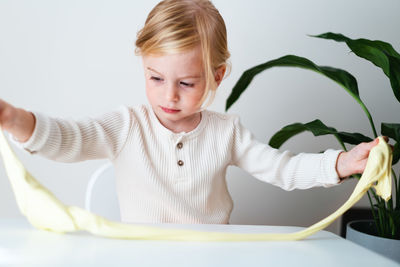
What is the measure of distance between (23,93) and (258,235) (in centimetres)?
84

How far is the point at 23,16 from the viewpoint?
1.13m

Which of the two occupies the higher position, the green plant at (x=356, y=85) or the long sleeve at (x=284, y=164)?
the green plant at (x=356, y=85)

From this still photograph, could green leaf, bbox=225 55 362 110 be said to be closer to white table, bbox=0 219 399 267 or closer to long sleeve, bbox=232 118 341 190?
long sleeve, bbox=232 118 341 190

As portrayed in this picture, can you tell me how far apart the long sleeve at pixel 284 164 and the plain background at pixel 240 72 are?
34cm

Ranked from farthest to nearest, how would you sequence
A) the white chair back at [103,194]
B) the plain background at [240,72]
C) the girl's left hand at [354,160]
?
the plain background at [240,72]
the white chair back at [103,194]
the girl's left hand at [354,160]

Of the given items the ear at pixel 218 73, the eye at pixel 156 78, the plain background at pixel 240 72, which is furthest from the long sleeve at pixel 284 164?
the plain background at pixel 240 72

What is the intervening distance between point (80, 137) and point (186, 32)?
25cm

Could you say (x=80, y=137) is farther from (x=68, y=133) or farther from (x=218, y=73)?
(x=218, y=73)

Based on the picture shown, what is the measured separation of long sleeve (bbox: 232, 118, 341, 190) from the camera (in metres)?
0.77

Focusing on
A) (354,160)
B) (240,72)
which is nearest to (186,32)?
(354,160)

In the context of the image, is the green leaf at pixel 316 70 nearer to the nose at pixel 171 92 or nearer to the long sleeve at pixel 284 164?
the long sleeve at pixel 284 164

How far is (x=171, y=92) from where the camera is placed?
2.44 ft

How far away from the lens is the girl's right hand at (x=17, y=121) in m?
0.56

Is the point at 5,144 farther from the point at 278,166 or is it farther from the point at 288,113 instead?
the point at 288,113
